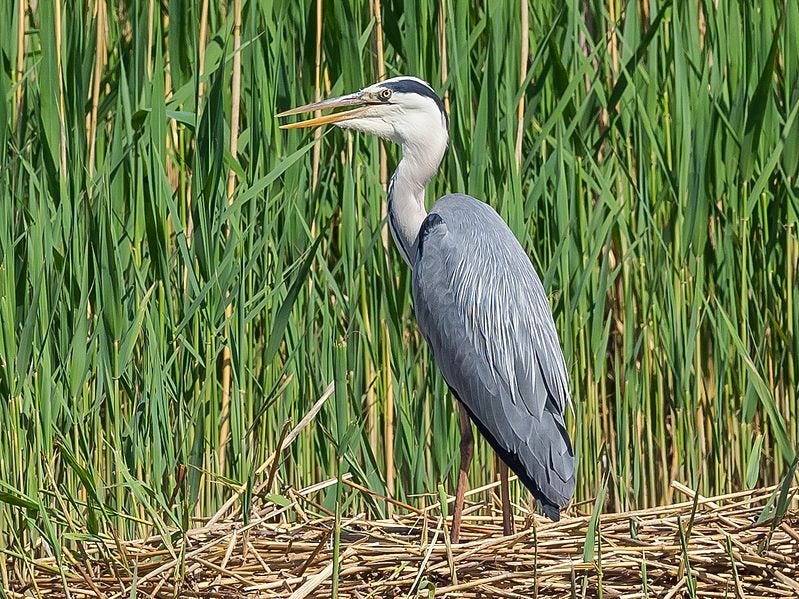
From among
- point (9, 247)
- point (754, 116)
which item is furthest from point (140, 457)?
point (754, 116)

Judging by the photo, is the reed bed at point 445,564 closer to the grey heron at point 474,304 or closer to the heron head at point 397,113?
the grey heron at point 474,304

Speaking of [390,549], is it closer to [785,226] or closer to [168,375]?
[168,375]

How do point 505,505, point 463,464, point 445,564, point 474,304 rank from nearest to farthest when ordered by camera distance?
point 445,564 < point 505,505 < point 463,464 < point 474,304

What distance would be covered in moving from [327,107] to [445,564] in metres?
1.19

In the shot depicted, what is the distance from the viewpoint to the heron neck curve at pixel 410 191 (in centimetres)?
346

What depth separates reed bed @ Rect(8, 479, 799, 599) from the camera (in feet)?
8.75

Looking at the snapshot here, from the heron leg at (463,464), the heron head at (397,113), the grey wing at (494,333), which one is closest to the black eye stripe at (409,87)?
the heron head at (397,113)

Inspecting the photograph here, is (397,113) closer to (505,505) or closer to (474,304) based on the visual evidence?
(474,304)

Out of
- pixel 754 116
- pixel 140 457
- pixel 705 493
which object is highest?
pixel 754 116

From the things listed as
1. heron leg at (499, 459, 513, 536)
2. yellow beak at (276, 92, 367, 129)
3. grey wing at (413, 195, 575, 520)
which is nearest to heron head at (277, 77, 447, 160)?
yellow beak at (276, 92, 367, 129)

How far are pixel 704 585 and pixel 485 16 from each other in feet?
5.18

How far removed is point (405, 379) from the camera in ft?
11.2

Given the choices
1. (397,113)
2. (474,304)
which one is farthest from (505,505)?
(397,113)

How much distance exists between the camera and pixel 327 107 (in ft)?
10.7
